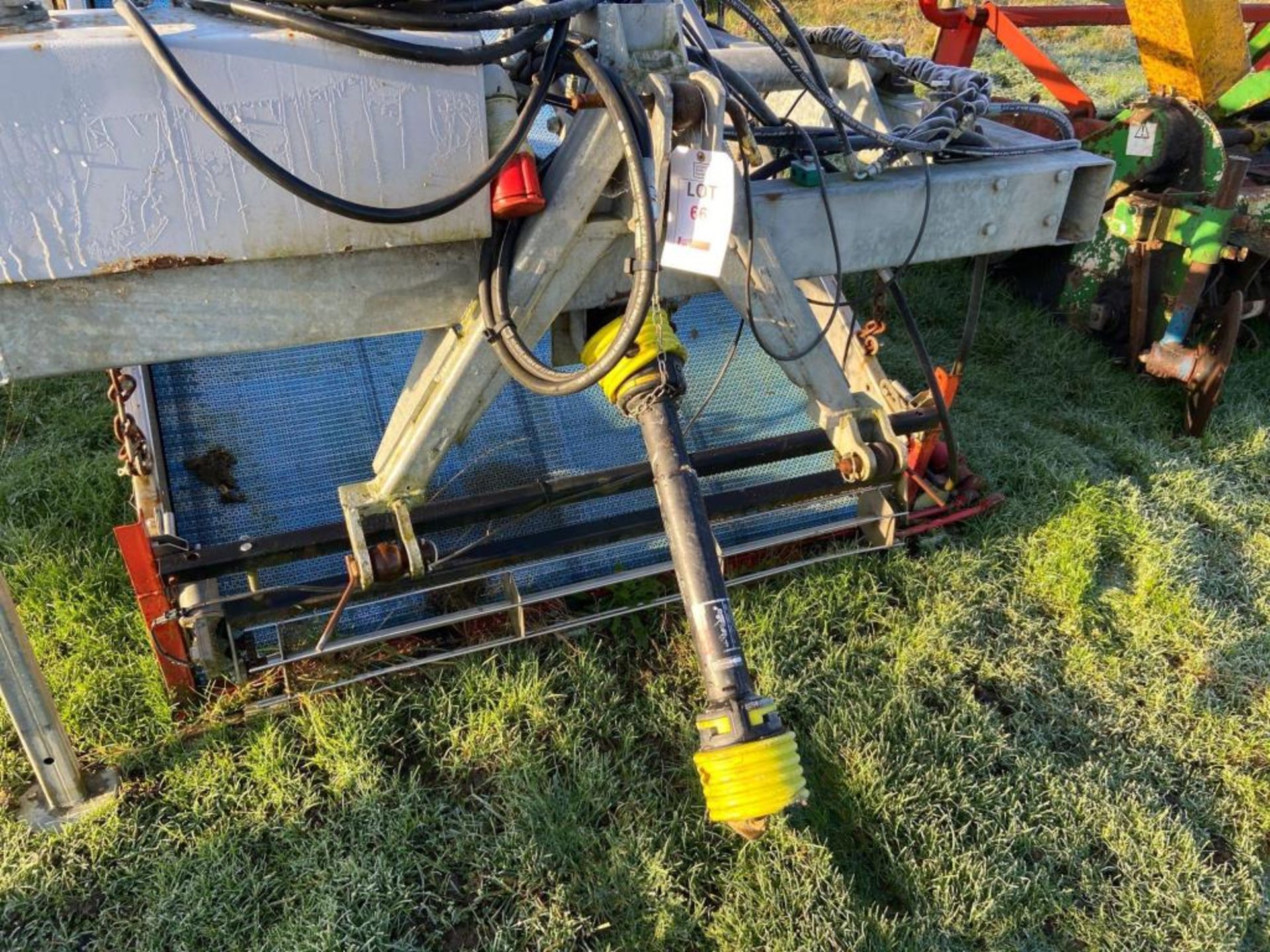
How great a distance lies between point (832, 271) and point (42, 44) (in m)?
1.59

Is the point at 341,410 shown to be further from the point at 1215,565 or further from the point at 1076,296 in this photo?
the point at 1076,296

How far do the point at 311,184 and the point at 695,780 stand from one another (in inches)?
70.6

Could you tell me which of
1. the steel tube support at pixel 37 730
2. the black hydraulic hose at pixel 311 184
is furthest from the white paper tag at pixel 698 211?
the steel tube support at pixel 37 730

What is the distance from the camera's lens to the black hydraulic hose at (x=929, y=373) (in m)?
2.61

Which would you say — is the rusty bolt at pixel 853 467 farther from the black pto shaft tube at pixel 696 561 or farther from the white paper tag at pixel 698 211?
the white paper tag at pixel 698 211

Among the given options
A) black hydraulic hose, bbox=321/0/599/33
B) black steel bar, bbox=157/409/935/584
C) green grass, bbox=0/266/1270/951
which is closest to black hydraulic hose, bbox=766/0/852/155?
black hydraulic hose, bbox=321/0/599/33

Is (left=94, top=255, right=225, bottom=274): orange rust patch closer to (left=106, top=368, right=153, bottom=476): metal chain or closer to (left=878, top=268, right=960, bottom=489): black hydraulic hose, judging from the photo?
(left=106, top=368, right=153, bottom=476): metal chain

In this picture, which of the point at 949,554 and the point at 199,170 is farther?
the point at 949,554

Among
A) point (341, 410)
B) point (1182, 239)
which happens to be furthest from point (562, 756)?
point (1182, 239)

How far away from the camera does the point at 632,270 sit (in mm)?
1804

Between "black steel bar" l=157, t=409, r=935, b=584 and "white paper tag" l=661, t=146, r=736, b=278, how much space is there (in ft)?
3.25

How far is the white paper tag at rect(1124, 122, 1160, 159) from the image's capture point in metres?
4.16

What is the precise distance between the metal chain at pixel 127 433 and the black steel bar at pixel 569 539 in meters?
0.49

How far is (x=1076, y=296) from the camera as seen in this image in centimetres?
485
